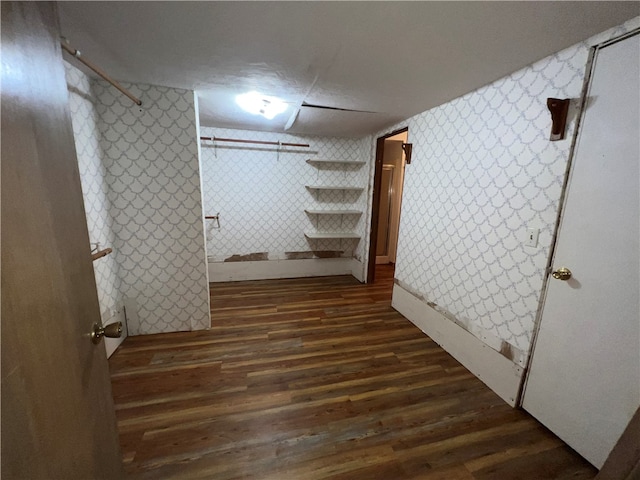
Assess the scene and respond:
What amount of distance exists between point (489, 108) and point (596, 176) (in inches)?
32.7

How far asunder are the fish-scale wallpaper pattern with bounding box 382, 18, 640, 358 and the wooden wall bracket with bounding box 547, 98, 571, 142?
3cm

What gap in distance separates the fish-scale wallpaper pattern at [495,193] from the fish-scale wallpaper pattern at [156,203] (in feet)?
6.99

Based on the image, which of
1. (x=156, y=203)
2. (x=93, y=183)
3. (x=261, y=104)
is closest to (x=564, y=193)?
(x=261, y=104)

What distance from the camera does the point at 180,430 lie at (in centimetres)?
145

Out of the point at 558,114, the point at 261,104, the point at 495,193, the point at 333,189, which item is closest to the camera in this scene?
the point at 558,114

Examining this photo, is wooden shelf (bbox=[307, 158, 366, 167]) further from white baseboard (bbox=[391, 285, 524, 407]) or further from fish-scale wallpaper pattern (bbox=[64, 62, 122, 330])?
fish-scale wallpaper pattern (bbox=[64, 62, 122, 330])

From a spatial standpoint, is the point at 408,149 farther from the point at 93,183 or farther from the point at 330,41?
the point at 93,183

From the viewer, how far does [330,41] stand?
4.36 ft

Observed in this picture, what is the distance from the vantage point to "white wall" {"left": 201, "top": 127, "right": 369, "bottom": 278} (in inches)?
136

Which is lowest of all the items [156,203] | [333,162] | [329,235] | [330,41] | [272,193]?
[329,235]

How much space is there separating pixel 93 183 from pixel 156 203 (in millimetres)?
413

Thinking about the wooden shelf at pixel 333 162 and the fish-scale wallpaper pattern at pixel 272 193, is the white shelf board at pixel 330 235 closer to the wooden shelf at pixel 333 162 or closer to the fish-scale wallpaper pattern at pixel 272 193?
the fish-scale wallpaper pattern at pixel 272 193

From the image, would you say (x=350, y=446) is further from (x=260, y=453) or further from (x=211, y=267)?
(x=211, y=267)

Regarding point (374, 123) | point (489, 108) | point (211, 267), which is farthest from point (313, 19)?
point (211, 267)
